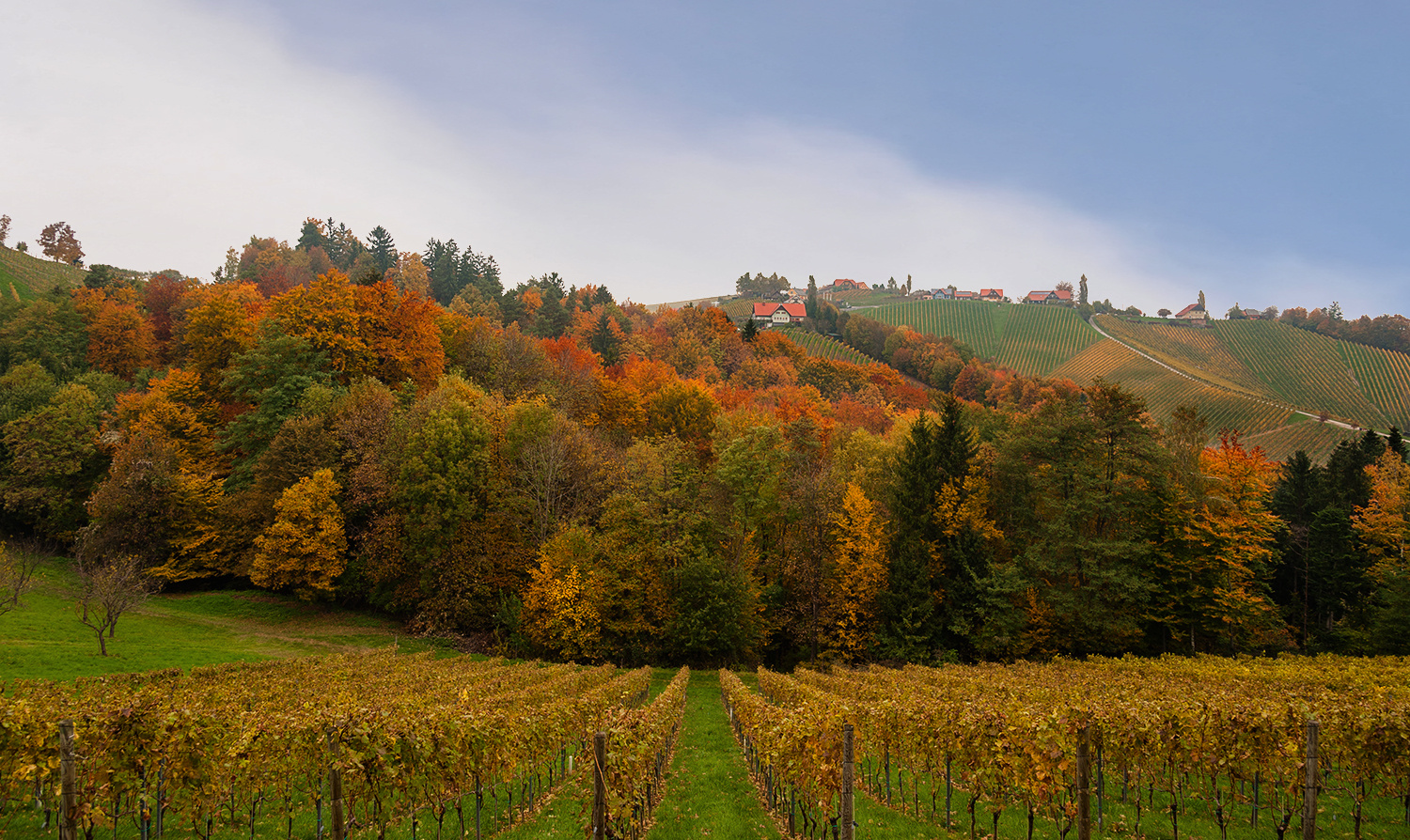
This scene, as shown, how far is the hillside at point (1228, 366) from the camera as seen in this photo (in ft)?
226

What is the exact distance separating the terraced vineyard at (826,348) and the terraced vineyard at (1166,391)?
33.1 m

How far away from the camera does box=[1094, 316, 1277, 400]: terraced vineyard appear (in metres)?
93.9

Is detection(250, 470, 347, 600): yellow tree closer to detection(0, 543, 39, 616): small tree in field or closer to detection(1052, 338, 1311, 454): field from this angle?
detection(0, 543, 39, 616): small tree in field

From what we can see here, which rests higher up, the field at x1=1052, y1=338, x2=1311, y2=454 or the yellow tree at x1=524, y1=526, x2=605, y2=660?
the field at x1=1052, y1=338, x2=1311, y2=454

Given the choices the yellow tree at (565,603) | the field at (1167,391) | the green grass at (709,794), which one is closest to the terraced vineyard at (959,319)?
the field at (1167,391)

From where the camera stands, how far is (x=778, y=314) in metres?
149

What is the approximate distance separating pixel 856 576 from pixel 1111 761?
2566 cm

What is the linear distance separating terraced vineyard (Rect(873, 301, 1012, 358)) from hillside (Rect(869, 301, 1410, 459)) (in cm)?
58

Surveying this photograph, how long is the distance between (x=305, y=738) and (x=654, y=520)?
87.7 ft

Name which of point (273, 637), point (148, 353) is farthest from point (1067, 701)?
point (148, 353)

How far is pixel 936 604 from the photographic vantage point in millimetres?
36875

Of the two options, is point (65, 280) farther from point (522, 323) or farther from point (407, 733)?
point (407, 733)

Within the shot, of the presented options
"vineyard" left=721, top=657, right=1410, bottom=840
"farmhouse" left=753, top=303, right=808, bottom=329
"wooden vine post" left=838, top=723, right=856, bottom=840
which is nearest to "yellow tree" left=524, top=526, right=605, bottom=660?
"vineyard" left=721, top=657, right=1410, bottom=840

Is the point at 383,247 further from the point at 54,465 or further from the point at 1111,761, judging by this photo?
the point at 1111,761
